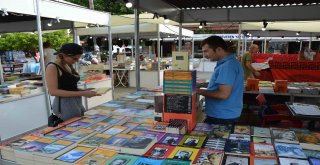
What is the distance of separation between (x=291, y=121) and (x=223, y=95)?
6.15ft

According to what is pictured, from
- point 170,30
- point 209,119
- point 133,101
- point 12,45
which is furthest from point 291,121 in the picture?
point 12,45

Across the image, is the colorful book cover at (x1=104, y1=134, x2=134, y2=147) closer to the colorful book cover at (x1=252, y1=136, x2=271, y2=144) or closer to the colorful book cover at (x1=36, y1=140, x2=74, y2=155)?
the colorful book cover at (x1=36, y1=140, x2=74, y2=155)

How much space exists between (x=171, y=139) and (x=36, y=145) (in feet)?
3.03

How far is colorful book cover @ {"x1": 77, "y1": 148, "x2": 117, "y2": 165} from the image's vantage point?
149 centimetres

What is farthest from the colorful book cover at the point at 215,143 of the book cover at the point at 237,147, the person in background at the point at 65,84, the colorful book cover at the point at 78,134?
the person in background at the point at 65,84

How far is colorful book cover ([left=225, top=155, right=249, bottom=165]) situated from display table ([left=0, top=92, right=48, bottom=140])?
369cm

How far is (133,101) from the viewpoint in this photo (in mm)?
3086

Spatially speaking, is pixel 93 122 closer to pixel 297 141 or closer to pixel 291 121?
pixel 297 141

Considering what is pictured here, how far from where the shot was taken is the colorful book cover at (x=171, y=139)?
177 cm

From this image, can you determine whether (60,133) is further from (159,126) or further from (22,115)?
(22,115)

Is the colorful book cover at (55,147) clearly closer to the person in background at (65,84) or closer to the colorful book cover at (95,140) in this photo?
the colorful book cover at (95,140)

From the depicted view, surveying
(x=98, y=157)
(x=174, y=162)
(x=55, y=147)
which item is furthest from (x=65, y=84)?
(x=174, y=162)

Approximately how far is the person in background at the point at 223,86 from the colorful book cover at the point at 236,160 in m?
0.73

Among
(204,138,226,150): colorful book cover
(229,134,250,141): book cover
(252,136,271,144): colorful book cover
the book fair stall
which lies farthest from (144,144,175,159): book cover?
the book fair stall
